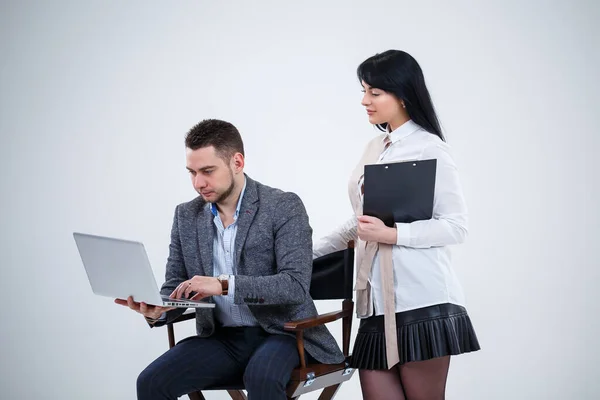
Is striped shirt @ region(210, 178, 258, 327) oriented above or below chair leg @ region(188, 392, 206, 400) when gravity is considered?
above

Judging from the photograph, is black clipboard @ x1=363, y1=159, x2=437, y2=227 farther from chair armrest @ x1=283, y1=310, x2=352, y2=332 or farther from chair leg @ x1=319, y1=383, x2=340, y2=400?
chair leg @ x1=319, y1=383, x2=340, y2=400

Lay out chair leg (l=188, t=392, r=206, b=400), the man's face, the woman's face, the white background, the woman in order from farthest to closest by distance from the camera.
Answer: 1. the white background
2. chair leg (l=188, t=392, r=206, b=400)
3. the man's face
4. the woman's face
5. the woman

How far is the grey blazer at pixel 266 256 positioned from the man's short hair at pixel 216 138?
0.17 m

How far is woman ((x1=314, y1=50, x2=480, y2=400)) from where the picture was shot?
2.48 meters

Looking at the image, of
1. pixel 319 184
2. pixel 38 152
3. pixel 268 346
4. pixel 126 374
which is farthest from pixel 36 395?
pixel 268 346

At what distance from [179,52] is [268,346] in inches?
97.3

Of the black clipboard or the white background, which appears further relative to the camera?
the white background

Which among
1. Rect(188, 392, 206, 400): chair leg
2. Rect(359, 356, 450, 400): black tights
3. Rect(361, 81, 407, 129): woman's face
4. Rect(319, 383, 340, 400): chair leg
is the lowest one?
Rect(319, 383, 340, 400): chair leg

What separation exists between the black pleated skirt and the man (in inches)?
13.9

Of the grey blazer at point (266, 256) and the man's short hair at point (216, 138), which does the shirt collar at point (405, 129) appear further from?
the man's short hair at point (216, 138)

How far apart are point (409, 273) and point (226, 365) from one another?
0.78m

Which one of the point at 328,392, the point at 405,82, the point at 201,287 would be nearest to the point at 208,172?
the point at 201,287

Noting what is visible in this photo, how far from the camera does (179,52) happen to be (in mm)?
4594

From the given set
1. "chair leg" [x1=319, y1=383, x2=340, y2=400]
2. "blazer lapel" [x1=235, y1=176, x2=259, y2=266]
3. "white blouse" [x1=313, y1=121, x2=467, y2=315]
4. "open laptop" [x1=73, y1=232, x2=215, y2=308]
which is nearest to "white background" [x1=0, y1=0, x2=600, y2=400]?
"chair leg" [x1=319, y1=383, x2=340, y2=400]
